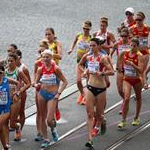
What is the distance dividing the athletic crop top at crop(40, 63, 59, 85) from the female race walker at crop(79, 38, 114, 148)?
692mm

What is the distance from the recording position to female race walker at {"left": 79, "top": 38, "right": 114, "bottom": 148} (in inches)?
503

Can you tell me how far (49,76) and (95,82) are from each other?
0.95 meters

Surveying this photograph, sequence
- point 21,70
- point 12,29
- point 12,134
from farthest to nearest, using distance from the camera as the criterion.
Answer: point 12,29 < point 12,134 < point 21,70

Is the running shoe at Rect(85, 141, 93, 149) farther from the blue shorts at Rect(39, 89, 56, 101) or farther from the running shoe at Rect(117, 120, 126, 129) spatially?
the running shoe at Rect(117, 120, 126, 129)

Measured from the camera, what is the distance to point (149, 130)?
1401 centimetres

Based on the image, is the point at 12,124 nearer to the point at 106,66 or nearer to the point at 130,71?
the point at 106,66

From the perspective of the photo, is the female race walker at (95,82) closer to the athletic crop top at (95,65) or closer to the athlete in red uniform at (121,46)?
the athletic crop top at (95,65)

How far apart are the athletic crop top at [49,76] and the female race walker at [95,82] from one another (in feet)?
2.27

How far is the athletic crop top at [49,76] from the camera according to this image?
41.9ft

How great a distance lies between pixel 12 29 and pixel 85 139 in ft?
36.2

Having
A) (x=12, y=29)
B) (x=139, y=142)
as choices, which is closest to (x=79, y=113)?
(x=139, y=142)

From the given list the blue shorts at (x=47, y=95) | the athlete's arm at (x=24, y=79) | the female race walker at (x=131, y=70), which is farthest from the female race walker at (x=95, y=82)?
the athlete's arm at (x=24, y=79)

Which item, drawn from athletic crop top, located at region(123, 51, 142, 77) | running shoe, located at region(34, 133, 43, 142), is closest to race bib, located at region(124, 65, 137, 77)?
athletic crop top, located at region(123, 51, 142, 77)

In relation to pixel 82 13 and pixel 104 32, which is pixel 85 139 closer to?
pixel 104 32
